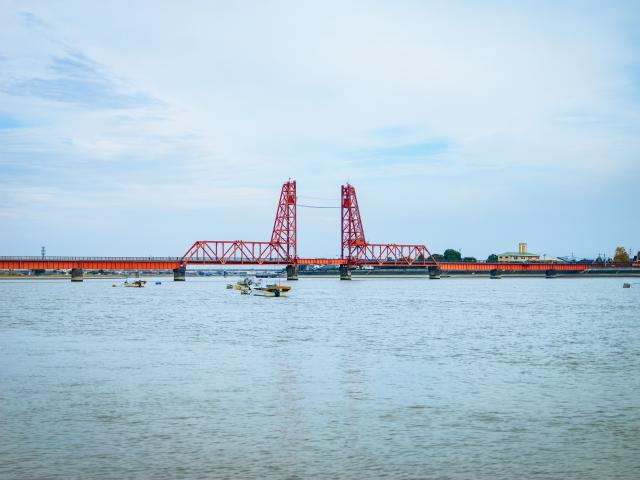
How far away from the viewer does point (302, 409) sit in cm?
2502

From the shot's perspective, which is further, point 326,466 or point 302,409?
point 302,409

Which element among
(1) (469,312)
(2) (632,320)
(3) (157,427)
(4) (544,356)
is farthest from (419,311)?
(3) (157,427)

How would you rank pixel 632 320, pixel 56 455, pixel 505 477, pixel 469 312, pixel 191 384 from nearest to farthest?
pixel 505 477 → pixel 56 455 → pixel 191 384 → pixel 632 320 → pixel 469 312

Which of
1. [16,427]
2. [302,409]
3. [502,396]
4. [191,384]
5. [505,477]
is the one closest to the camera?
[505,477]

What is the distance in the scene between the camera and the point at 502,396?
1080 inches

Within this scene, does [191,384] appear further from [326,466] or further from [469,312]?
[469,312]

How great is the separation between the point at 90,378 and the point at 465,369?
17764mm

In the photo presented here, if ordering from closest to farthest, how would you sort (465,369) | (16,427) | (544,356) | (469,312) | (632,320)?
(16,427) → (465,369) → (544,356) → (632,320) → (469,312)

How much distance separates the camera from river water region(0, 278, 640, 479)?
59.8 feet

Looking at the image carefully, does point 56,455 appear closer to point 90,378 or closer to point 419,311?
point 90,378

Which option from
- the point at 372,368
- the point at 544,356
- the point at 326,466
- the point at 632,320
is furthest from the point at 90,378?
the point at 632,320

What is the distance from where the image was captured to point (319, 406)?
83.8 ft

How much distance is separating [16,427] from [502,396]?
17333 millimetres

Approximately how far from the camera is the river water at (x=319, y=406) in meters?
18.2
